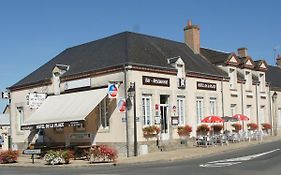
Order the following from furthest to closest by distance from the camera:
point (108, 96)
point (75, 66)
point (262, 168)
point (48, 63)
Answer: point (48, 63) → point (75, 66) → point (108, 96) → point (262, 168)

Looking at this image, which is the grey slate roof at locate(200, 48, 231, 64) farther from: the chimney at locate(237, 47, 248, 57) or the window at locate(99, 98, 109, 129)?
the window at locate(99, 98, 109, 129)

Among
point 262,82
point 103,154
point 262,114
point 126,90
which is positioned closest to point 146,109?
point 126,90

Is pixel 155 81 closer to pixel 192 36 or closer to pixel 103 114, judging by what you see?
pixel 103 114

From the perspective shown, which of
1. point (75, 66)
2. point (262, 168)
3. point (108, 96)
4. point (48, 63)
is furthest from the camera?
point (48, 63)

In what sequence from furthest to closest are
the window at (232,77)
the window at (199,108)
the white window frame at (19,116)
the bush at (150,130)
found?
1. the window at (232,77)
2. the white window frame at (19,116)
3. the window at (199,108)
4. the bush at (150,130)

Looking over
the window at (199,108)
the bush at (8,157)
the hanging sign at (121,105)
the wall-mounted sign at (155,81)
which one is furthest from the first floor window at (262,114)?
the bush at (8,157)

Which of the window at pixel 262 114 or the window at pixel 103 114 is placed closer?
the window at pixel 103 114

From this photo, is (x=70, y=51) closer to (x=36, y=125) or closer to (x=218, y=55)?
(x=36, y=125)

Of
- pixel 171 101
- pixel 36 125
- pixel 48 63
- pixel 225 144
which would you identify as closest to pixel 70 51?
pixel 48 63

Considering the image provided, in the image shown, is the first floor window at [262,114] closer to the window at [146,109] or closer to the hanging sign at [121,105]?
the window at [146,109]

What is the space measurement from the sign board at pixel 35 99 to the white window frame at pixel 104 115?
5.73 m

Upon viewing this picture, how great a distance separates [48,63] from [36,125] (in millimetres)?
8162

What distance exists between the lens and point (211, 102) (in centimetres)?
3172

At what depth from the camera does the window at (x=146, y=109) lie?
26.2m
